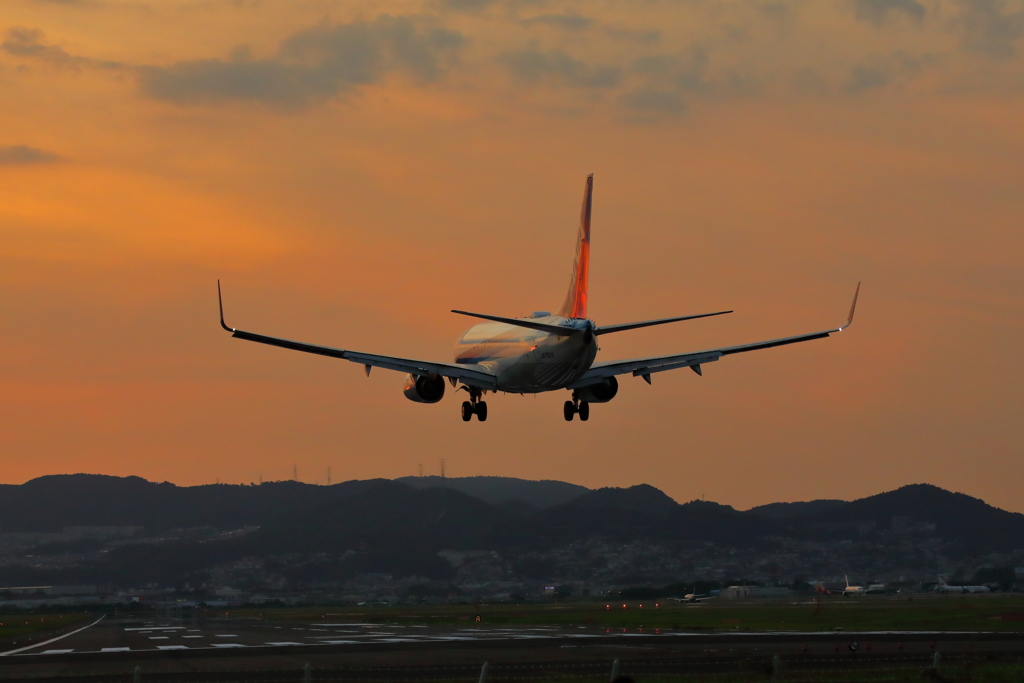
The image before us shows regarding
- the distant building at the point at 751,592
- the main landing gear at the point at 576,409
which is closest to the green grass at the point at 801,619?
the main landing gear at the point at 576,409

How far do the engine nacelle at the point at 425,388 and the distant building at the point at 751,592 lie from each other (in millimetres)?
105755

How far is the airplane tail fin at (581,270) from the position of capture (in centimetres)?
7538

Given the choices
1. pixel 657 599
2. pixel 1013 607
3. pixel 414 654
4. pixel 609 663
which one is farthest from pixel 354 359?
pixel 657 599

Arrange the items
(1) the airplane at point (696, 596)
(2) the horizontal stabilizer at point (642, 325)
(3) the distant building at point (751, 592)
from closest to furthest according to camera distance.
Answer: (2) the horizontal stabilizer at point (642, 325) < (1) the airplane at point (696, 596) < (3) the distant building at point (751, 592)

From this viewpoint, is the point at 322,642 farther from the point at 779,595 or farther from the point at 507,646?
the point at 779,595

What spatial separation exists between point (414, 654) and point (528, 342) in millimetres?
19208

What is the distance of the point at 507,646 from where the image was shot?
236 feet

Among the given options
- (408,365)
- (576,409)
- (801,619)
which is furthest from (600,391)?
(801,619)

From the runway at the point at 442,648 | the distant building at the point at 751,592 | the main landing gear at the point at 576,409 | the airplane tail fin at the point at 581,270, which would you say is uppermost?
the airplane tail fin at the point at 581,270

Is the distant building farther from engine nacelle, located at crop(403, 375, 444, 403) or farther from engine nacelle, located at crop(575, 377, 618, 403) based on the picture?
engine nacelle, located at crop(403, 375, 444, 403)

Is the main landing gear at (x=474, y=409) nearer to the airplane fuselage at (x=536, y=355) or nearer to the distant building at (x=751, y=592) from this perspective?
the airplane fuselage at (x=536, y=355)

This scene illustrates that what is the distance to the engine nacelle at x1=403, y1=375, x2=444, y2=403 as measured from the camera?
7500 centimetres

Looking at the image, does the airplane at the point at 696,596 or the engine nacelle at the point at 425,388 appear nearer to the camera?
the engine nacelle at the point at 425,388

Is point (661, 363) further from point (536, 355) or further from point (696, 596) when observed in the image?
point (696, 596)
